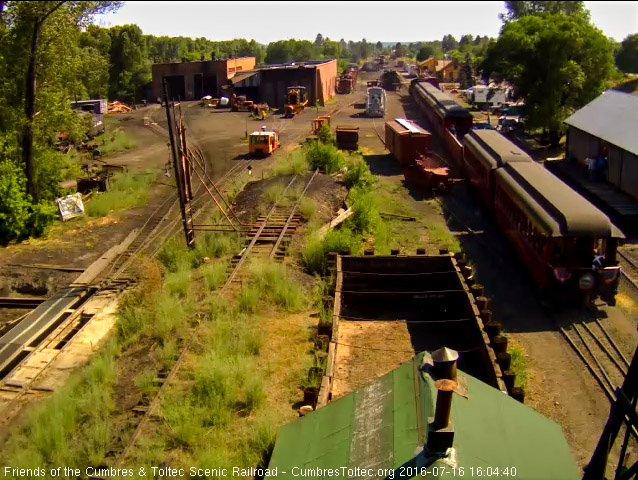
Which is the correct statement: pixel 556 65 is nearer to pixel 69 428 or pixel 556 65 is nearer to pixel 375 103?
pixel 375 103

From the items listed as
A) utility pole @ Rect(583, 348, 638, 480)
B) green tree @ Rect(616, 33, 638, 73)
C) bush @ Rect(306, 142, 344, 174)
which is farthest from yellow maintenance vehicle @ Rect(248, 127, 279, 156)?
green tree @ Rect(616, 33, 638, 73)

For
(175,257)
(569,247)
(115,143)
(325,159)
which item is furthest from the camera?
(115,143)

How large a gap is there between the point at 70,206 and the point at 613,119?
72.1 feet

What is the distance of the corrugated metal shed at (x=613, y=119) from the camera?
22234 mm

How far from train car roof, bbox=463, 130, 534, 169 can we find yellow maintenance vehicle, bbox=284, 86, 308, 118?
2481 centimetres

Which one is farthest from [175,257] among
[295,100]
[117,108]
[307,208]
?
[117,108]

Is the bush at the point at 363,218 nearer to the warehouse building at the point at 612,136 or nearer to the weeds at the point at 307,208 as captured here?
the weeds at the point at 307,208

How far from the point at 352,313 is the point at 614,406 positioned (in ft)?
26.4

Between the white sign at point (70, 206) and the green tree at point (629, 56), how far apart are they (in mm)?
62853

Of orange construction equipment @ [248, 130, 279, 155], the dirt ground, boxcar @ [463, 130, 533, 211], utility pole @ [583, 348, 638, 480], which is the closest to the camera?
utility pole @ [583, 348, 638, 480]

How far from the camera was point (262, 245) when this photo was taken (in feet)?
54.5

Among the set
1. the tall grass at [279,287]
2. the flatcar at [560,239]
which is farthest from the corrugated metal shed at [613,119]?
the tall grass at [279,287]

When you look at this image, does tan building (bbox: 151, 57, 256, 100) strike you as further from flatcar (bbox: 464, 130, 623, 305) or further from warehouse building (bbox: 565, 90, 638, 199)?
flatcar (bbox: 464, 130, 623, 305)

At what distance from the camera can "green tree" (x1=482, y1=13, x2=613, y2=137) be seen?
2934 cm
